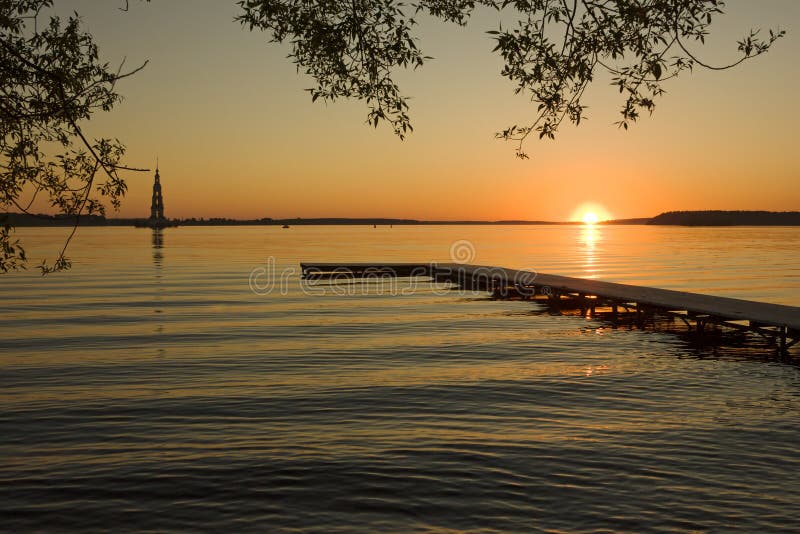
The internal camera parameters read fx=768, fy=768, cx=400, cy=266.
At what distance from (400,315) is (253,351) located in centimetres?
871

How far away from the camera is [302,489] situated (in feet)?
29.5

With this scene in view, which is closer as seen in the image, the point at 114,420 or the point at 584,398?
the point at 114,420

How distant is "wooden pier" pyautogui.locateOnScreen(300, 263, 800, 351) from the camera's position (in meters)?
20.4

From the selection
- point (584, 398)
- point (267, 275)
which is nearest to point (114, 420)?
point (584, 398)

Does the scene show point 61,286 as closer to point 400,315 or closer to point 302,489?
point 400,315

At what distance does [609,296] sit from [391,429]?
16.7 meters

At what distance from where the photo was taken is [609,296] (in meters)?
26.5

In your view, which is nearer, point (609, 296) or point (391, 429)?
point (391, 429)

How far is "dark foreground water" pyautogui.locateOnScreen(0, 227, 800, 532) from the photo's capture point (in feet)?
27.3

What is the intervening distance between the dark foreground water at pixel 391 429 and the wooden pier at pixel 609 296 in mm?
1039

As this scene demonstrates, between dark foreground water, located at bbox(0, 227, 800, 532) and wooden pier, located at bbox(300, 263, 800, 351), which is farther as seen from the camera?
wooden pier, located at bbox(300, 263, 800, 351)

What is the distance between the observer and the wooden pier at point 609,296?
20406 mm

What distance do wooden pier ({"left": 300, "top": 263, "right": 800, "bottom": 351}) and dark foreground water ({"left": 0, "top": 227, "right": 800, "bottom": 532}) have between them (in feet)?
3.41

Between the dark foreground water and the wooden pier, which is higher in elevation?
the wooden pier
